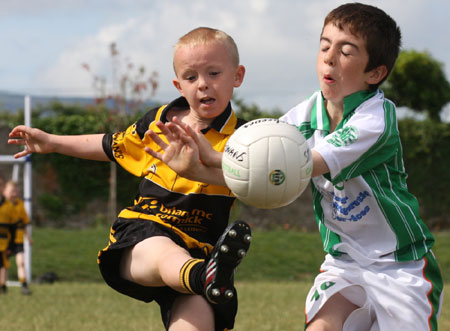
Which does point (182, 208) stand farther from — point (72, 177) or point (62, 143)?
point (72, 177)

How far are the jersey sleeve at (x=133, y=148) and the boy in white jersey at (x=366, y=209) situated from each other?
0.89 metres

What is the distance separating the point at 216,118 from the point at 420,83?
19570mm

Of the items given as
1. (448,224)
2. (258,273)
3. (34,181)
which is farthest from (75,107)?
(448,224)

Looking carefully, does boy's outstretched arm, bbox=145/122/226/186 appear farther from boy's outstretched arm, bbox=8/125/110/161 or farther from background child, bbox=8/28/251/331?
boy's outstretched arm, bbox=8/125/110/161

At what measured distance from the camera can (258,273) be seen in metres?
15.0

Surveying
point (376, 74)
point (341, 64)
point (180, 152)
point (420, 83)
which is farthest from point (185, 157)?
point (420, 83)

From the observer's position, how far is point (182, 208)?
380 centimetres

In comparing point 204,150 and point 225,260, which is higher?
point 204,150

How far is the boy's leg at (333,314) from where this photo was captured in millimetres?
3584

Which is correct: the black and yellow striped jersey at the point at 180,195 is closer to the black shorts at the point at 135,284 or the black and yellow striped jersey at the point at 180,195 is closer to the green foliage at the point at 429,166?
the black shorts at the point at 135,284

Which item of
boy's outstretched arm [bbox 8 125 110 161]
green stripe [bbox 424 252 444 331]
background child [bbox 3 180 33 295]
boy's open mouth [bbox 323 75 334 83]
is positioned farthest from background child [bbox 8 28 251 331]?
background child [bbox 3 180 33 295]

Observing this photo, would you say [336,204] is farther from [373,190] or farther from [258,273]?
[258,273]

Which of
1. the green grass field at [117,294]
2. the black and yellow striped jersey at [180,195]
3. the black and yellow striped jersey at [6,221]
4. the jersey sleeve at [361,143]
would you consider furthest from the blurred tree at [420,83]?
the jersey sleeve at [361,143]

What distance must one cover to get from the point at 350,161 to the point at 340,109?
472 mm
